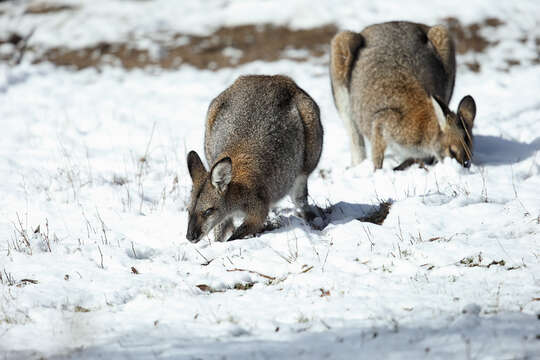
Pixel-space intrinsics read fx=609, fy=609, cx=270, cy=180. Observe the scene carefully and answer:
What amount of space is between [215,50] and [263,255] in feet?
35.4

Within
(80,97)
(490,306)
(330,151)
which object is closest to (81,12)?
(80,97)

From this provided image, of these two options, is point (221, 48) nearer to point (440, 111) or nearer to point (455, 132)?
point (440, 111)

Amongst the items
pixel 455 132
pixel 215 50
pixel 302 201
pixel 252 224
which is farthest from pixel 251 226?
pixel 215 50

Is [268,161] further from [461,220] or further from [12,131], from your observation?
[12,131]

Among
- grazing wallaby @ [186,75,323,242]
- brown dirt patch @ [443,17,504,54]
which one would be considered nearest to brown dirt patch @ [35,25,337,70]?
brown dirt patch @ [443,17,504,54]

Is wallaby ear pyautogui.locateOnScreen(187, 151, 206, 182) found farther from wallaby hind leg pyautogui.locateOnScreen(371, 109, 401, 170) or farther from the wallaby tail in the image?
the wallaby tail

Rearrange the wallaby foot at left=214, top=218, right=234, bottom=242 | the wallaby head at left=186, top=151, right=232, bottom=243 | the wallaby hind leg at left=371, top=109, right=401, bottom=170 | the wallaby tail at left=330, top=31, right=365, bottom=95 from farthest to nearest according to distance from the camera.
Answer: the wallaby tail at left=330, top=31, right=365, bottom=95, the wallaby hind leg at left=371, top=109, right=401, bottom=170, the wallaby foot at left=214, top=218, right=234, bottom=242, the wallaby head at left=186, top=151, right=232, bottom=243

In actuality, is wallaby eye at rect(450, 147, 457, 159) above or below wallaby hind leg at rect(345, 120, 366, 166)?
above

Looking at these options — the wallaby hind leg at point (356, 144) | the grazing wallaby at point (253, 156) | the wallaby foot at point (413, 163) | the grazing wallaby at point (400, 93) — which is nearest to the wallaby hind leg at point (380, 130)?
the grazing wallaby at point (400, 93)

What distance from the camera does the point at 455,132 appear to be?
763 centimetres

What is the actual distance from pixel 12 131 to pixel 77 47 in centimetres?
637

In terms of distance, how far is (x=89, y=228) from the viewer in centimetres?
619

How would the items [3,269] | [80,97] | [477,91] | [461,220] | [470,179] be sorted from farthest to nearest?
[80,97] < [477,91] < [470,179] < [461,220] < [3,269]

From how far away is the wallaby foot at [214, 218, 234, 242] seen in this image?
6.12 m
